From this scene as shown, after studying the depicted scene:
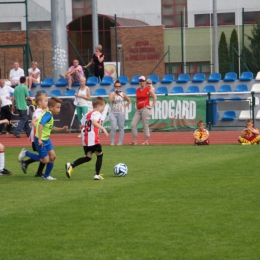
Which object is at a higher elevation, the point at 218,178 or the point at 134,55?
the point at 134,55

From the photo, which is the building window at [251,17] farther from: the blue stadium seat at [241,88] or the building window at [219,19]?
the blue stadium seat at [241,88]

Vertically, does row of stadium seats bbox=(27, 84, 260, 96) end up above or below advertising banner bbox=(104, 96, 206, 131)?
above

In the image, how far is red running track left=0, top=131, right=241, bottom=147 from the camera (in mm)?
23178

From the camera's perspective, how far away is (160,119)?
2681 cm

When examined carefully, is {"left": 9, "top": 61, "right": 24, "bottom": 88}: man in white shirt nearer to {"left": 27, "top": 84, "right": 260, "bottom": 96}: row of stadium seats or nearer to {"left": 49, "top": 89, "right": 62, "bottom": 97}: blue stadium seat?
{"left": 49, "top": 89, "right": 62, "bottom": 97}: blue stadium seat

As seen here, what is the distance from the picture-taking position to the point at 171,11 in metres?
55.3

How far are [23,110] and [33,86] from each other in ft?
15.2

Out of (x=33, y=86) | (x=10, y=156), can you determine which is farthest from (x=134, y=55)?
(x=10, y=156)

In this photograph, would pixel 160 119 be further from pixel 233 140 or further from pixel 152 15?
pixel 152 15

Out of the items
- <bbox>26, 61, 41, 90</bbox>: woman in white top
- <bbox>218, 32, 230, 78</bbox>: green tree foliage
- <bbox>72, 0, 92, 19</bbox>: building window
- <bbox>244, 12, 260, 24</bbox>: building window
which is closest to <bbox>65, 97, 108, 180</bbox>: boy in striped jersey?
<bbox>26, 61, 41, 90</bbox>: woman in white top

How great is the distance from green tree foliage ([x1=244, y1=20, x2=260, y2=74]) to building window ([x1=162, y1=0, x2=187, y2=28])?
11.1 metres

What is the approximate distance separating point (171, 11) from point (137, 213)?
46615 mm

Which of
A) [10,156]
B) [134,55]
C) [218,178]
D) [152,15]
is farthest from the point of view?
[152,15]

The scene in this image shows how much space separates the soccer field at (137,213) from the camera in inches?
308
